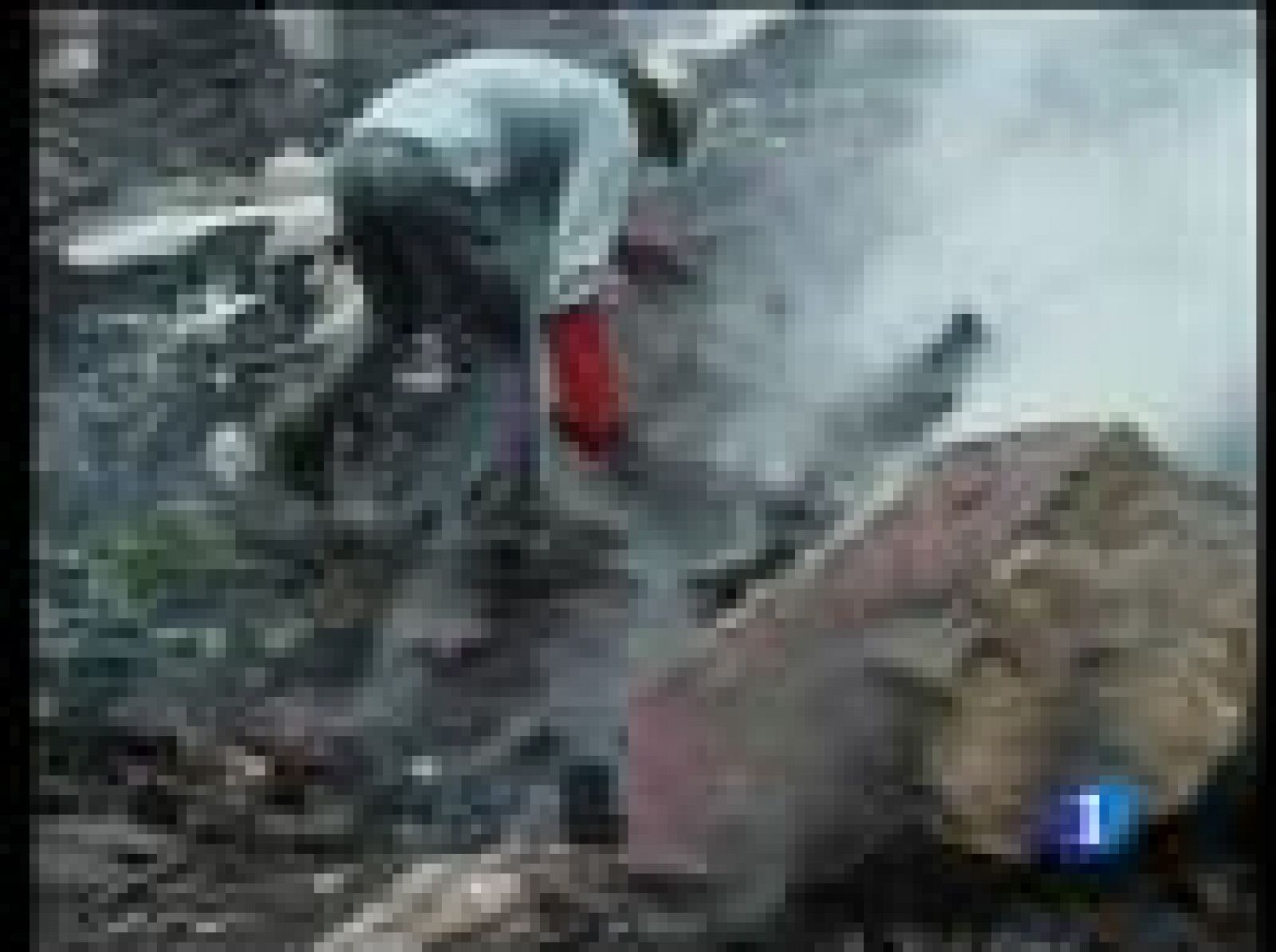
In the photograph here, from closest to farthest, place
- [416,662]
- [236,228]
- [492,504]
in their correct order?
1. [416,662]
2. [492,504]
3. [236,228]

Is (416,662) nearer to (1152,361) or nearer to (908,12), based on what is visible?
(1152,361)

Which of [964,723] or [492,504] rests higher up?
[492,504]

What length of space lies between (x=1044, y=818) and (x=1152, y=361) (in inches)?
63.5

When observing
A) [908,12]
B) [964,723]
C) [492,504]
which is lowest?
[964,723]

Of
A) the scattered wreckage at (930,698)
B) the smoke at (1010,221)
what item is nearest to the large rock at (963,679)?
the scattered wreckage at (930,698)

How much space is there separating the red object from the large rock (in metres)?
1.05

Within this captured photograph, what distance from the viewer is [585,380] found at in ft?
13.4

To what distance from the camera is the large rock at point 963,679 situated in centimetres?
291

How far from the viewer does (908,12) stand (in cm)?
521

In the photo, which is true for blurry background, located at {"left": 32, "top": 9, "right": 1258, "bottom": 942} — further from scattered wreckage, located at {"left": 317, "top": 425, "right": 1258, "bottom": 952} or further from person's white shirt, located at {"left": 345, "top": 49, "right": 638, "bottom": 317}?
scattered wreckage, located at {"left": 317, "top": 425, "right": 1258, "bottom": 952}

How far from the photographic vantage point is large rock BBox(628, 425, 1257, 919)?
2.91 meters

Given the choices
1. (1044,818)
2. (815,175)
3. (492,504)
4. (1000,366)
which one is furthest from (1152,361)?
(1044,818)

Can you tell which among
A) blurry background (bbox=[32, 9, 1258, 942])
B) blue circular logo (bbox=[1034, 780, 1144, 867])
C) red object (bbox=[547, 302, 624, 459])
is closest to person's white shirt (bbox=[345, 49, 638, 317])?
red object (bbox=[547, 302, 624, 459])

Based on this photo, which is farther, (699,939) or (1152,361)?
(1152,361)
